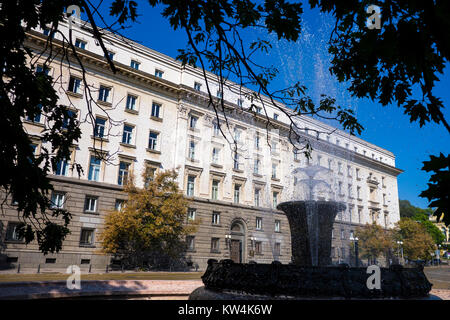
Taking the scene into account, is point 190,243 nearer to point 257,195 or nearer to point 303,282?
point 257,195

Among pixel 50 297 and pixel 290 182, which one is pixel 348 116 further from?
pixel 290 182

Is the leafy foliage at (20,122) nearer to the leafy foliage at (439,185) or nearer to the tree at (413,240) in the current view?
the leafy foliage at (439,185)

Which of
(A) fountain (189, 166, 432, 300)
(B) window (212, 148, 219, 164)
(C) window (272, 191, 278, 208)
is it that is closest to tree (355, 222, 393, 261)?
(C) window (272, 191, 278, 208)

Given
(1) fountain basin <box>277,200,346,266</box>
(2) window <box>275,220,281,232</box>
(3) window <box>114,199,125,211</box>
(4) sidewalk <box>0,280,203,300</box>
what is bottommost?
(4) sidewalk <box>0,280,203,300</box>

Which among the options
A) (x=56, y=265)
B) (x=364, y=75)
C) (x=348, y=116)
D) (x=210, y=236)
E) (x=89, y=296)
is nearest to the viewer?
(x=364, y=75)

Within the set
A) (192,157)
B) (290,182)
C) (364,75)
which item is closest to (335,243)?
(290,182)

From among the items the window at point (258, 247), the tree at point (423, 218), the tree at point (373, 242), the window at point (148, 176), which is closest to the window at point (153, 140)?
the window at point (148, 176)

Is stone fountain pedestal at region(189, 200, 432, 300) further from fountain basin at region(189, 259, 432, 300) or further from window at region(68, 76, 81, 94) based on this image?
window at region(68, 76, 81, 94)

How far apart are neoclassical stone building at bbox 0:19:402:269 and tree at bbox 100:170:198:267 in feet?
5.42

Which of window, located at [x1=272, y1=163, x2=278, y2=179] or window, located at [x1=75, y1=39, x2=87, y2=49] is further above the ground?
window, located at [x1=75, y1=39, x2=87, y2=49]

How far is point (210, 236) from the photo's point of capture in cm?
3109

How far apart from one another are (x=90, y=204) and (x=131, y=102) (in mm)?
9713

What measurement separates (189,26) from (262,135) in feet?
106

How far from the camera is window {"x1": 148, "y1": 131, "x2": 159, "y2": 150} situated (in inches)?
1168
